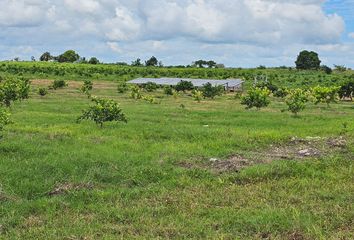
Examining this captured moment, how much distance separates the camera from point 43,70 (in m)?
85.0

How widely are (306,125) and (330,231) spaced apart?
14.6m

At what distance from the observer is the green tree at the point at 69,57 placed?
123 meters

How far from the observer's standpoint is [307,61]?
97.2 meters

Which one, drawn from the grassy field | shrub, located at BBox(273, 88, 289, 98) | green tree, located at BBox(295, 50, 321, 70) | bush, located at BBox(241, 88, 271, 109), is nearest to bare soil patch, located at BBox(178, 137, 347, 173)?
the grassy field

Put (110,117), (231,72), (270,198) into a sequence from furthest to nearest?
(231,72) → (110,117) → (270,198)

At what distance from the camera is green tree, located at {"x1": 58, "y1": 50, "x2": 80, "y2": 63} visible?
123 metres

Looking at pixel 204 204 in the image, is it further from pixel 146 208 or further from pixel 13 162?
pixel 13 162

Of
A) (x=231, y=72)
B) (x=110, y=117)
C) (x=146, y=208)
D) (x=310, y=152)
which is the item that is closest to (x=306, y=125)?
(x=310, y=152)

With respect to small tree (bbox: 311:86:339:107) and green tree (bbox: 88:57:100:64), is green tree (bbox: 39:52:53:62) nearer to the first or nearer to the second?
green tree (bbox: 88:57:100:64)

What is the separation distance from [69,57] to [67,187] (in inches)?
4586

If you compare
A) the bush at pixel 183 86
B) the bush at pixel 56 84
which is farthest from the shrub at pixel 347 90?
the bush at pixel 56 84

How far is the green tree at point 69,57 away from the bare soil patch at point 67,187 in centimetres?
11548

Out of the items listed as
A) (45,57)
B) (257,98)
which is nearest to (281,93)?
(257,98)

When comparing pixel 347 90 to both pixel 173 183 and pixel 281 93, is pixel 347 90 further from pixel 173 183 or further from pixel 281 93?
pixel 173 183
